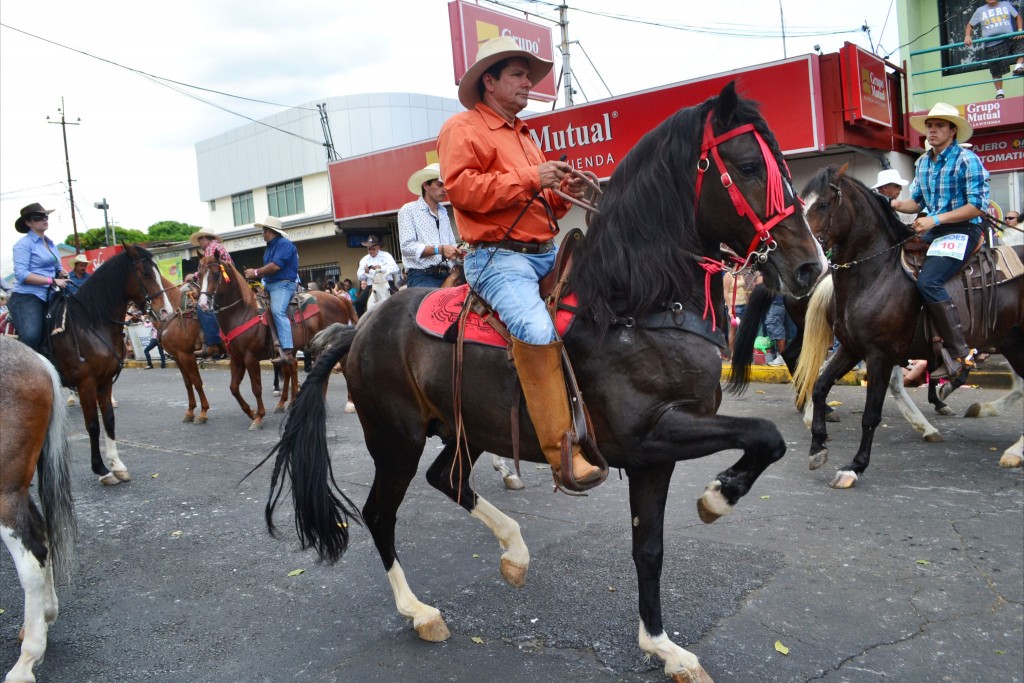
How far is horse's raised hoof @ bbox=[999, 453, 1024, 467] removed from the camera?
5.88 m

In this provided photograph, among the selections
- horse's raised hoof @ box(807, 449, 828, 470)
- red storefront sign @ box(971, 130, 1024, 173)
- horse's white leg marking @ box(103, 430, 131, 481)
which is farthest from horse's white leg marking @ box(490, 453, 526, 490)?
red storefront sign @ box(971, 130, 1024, 173)

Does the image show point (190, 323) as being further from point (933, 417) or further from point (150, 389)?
point (933, 417)

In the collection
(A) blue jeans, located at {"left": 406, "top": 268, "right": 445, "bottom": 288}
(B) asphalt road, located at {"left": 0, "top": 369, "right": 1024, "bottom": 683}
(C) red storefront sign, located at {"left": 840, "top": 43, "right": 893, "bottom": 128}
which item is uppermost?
(C) red storefront sign, located at {"left": 840, "top": 43, "right": 893, "bottom": 128}

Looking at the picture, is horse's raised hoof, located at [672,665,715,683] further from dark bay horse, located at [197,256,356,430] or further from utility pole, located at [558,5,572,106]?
utility pole, located at [558,5,572,106]

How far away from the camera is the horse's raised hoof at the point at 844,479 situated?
563cm

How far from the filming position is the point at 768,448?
2834 mm

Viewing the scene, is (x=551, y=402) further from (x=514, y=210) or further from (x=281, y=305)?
(x=281, y=305)

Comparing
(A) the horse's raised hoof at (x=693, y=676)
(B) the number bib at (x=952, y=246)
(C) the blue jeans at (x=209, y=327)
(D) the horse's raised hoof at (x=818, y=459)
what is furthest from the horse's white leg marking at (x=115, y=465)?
(B) the number bib at (x=952, y=246)

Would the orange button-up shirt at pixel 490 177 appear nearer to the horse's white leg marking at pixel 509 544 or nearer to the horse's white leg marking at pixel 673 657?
the horse's white leg marking at pixel 509 544

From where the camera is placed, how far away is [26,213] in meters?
7.12

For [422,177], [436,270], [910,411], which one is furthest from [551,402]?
[910,411]

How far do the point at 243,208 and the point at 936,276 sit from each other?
4721 centimetres

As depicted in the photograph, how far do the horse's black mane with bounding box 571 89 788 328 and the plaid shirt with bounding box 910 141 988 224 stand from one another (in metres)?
3.78

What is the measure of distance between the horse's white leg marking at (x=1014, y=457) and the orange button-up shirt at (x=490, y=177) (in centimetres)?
463
